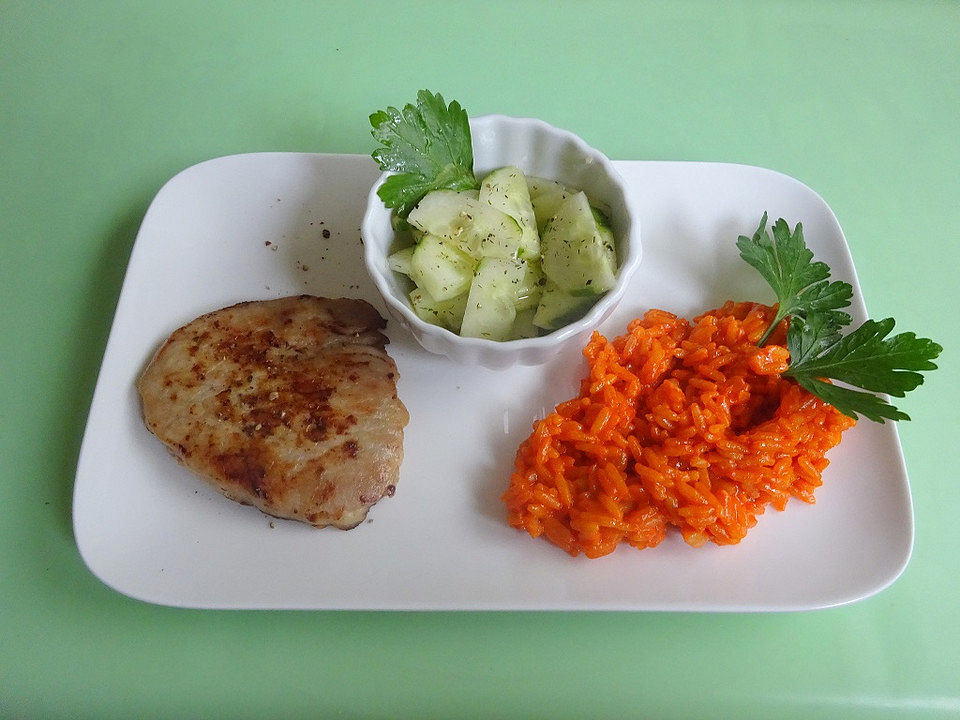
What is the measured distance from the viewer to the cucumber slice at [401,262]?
6.43 ft

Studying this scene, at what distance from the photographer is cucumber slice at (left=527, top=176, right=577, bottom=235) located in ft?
6.79

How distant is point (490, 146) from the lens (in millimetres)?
2121

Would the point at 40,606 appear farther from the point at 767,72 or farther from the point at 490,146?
the point at 767,72

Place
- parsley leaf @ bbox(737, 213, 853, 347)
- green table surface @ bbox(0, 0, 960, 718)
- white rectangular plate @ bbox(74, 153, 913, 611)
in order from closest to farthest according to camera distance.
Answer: white rectangular plate @ bbox(74, 153, 913, 611) → green table surface @ bbox(0, 0, 960, 718) → parsley leaf @ bbox(737, 213, 853, 347)

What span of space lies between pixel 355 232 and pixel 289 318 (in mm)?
394

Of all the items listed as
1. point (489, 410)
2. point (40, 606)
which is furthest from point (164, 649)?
point (489, 410)

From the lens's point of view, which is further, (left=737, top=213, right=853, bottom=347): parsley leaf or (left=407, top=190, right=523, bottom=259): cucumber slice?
(left=737, top=213, right=853, bottom=347): parsley leaf

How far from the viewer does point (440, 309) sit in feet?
6.39

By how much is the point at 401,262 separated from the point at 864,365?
131 centimetres

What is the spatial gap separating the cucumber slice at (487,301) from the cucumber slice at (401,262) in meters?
0.19

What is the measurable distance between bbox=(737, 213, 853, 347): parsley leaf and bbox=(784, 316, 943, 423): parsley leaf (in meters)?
0.09

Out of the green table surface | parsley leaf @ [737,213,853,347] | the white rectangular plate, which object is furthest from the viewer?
parsley leaf @ [737,213,853,347]

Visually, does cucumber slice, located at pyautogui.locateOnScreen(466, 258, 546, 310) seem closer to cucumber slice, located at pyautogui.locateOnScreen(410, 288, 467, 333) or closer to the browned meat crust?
cucumber slice, located at pyautogui.locateOnScreen(410, 288, 467, 333)

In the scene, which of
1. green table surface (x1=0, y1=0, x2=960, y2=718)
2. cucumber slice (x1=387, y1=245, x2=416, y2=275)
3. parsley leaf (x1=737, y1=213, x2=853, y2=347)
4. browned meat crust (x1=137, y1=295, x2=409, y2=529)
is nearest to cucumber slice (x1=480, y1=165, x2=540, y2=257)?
cucumber slice (x1=387, y1=245, x2=416, y2=275)
